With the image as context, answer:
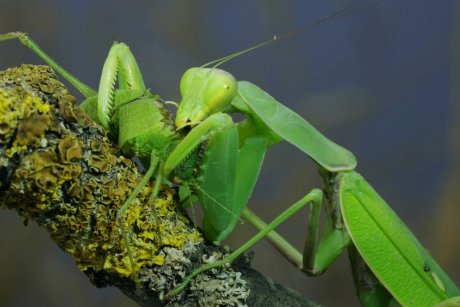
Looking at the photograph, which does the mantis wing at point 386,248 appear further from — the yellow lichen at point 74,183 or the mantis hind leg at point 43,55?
the mantis hind leg at point 43,55

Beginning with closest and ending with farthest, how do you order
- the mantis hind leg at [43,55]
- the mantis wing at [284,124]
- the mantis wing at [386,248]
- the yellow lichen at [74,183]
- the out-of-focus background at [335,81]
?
the yellow lichen at [74,183], the mantis hind leg at [43,55], the mantis wing at [284,124], the mantis wing at [386,248], the out-of-focus background at [335,81]

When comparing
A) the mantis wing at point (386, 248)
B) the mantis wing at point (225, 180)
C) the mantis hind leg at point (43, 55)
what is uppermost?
the mantis hind leg at point (43, 55)

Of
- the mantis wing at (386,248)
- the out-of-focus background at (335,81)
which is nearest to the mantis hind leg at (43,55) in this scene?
the mantis wing at (386,248)

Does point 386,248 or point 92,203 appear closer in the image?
point 92,203

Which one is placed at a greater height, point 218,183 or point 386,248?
point 218,183

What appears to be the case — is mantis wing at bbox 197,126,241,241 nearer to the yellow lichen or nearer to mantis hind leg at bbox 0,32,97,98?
the yellow lichen

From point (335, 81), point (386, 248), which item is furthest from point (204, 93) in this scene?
point (335, 81)

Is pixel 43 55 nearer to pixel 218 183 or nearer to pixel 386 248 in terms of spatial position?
pixel 218 183
